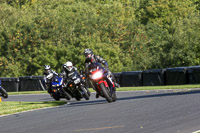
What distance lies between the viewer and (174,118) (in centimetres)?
945

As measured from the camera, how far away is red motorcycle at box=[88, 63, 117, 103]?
1426 centimetres

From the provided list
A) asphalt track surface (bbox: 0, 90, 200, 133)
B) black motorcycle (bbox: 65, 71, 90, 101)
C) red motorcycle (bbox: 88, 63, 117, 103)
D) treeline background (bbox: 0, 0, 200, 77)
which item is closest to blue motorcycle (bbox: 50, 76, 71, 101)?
black motorcycle (bbox: 65, 71, 90, 101)

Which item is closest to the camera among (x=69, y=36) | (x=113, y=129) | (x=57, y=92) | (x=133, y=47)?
(x=113, y=129)

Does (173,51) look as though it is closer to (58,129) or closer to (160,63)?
(160,63)

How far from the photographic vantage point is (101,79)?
1427 centimetres

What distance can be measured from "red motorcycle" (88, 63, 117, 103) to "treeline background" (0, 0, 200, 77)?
3836 cm

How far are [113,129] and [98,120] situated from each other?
1.61m

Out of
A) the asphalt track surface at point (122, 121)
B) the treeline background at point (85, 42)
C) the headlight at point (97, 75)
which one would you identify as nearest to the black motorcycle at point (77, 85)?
the headlight at point (97, 75)

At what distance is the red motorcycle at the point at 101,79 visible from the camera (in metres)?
14.3

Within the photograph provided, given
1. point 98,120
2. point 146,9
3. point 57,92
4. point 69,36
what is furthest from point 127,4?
point 98,120

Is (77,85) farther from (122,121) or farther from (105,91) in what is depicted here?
(122,121)

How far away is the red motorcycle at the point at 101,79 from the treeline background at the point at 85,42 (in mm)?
38365

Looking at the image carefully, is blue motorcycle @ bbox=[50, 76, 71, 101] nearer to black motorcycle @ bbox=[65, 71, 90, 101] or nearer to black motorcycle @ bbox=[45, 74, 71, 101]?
black motorcycle @ bbox=[45, 74, 71, 101]

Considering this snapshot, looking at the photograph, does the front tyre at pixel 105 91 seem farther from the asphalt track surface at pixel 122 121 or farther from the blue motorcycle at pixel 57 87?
the blue motorcycle at pixel 57 87
